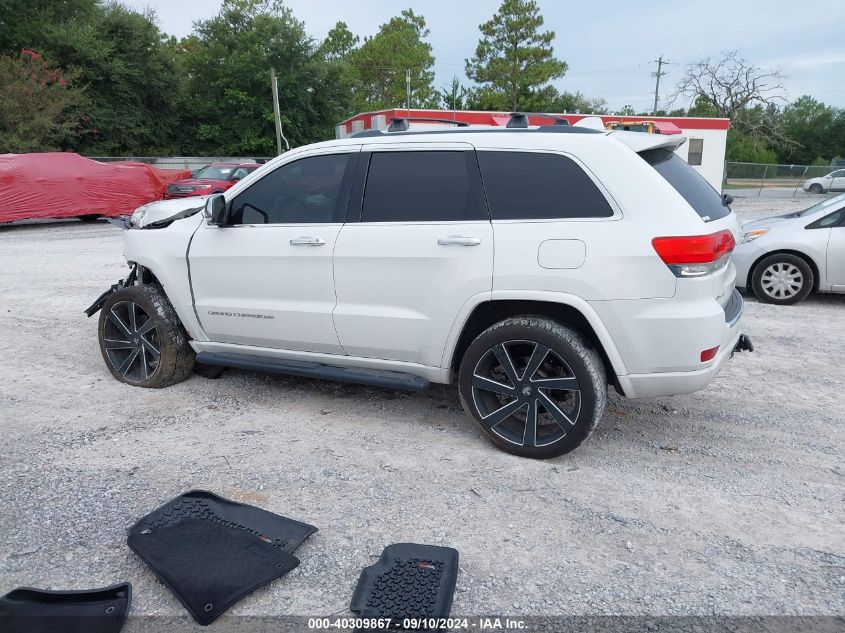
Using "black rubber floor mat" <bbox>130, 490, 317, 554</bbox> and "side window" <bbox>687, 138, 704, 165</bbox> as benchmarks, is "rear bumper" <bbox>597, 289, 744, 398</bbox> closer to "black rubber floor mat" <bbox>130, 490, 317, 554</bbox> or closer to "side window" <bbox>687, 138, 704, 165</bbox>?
"black rubber floor mat" <bbox>130, 490, 317, 554</bbox>

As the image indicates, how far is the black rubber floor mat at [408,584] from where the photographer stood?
2625mm

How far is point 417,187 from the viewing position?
408 cm

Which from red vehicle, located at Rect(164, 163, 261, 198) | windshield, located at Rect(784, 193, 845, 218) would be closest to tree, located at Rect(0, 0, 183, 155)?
A: red vehicle, located at Rect(164, 163, 261, 198)

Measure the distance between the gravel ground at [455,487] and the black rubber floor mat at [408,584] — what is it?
79mm

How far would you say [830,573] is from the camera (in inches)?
113

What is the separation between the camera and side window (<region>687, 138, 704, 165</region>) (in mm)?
30984

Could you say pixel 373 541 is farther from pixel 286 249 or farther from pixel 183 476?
pixel 286 249

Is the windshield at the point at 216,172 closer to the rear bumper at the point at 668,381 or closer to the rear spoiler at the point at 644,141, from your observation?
the rear spoiler at the point at 644,141

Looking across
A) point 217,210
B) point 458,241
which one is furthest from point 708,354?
point 217,210

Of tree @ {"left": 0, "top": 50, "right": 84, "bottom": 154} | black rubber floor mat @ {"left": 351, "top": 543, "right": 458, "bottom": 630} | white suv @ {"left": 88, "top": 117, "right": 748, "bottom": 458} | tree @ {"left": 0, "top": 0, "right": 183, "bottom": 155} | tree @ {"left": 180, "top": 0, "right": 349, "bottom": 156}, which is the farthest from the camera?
tree @ {"left": 180, "top": 0, "right": 349, "bottom": 156}

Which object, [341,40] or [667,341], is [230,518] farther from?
[341,40]

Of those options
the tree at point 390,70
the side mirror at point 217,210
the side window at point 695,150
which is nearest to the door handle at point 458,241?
the side mirror at point 217,210

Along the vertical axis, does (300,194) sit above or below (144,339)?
above

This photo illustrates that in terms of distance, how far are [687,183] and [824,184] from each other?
35.4m
